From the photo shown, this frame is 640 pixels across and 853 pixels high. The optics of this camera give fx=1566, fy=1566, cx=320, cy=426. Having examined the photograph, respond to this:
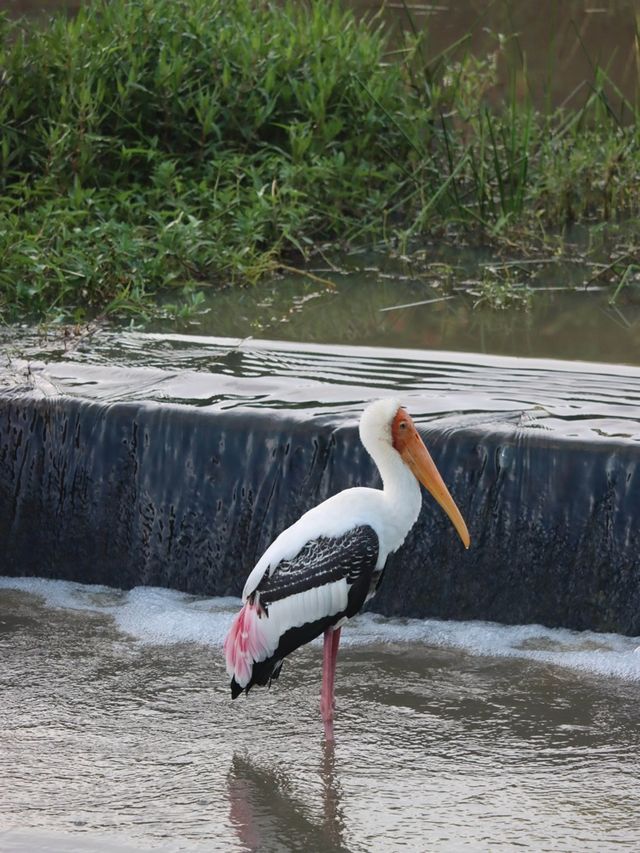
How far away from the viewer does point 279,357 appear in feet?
22.0

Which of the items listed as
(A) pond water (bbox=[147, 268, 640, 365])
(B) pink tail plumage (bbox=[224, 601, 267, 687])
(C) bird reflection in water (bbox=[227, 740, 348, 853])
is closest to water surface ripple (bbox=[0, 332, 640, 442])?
(A) pond water (bbox=[147, 268, 640, 365])

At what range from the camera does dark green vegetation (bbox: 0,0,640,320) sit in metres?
8.45

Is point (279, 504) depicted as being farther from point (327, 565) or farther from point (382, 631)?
point (327, 565)

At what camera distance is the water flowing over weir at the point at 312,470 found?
17.6 ft

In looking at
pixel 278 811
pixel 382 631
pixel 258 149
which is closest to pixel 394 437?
pixel 278 811

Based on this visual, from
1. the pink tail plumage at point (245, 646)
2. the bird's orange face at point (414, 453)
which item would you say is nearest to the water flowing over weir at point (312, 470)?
the bird's orange face at point (414, 453)

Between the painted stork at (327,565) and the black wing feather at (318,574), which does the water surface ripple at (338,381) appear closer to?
the painted stork at (327,565)

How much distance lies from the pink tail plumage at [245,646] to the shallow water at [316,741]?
22 centimetres

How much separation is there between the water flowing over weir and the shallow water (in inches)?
8.9

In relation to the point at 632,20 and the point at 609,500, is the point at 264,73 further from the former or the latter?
the point at 632,20

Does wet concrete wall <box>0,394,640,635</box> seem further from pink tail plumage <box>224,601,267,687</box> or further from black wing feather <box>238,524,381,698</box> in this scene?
pink tail plumage <box>224,601,267,687</box>

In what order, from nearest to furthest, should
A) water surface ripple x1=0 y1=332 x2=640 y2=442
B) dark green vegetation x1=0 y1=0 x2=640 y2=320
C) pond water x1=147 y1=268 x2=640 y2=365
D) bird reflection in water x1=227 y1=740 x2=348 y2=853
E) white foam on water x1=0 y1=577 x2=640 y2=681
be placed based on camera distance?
bird reflection in water x1=227 y1=740 x2=348 y2=853, white foam on water x1=0 y1=577 x2=640 y2=681, water surface ripple x1=0 y1=332 x2=640 y2=442, pond water x1=147 y1=268 x2=640 y2=365, dark green vegetation x1=0 y1=0 x2=640 y2=320

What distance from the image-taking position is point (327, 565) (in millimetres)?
4266

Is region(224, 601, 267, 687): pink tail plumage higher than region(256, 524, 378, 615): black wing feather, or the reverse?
region(256, 524, 378, 615): black wing feather
